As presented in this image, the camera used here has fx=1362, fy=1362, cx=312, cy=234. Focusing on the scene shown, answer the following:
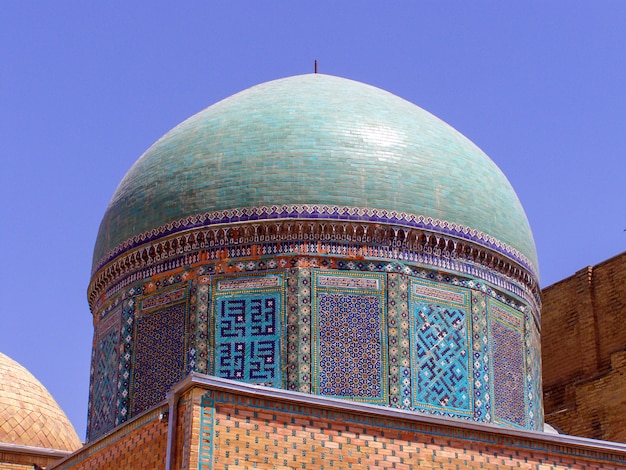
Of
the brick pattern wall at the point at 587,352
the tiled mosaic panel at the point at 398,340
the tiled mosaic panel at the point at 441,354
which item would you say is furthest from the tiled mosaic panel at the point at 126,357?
the brick pattern wall at the point at 587,352

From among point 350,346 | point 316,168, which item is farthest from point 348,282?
point 316,168

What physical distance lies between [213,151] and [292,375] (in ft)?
7.26

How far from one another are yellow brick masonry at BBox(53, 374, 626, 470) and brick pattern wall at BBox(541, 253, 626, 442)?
262 inches

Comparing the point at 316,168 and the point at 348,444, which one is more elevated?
the point at 316,168

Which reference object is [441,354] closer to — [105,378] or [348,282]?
[348,282]

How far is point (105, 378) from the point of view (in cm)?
1173

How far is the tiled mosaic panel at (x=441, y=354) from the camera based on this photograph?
10.8 m

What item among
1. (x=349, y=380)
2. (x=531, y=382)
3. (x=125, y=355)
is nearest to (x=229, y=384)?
(x=349, y=380)

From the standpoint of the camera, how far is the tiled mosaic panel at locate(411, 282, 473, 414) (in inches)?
427

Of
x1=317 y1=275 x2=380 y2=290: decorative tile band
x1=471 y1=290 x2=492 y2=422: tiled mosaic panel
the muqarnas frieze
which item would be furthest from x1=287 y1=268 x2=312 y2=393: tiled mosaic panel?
x1=471 y1=290 x2=492 y2=422: tiled mosaic panel

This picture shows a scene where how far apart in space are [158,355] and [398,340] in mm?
1994

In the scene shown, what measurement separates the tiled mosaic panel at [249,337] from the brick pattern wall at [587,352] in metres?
6.55

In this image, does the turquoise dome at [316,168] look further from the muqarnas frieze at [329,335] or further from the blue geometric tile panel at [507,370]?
the blue geometric tile panel at [507,370]

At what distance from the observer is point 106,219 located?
12.4 meters
